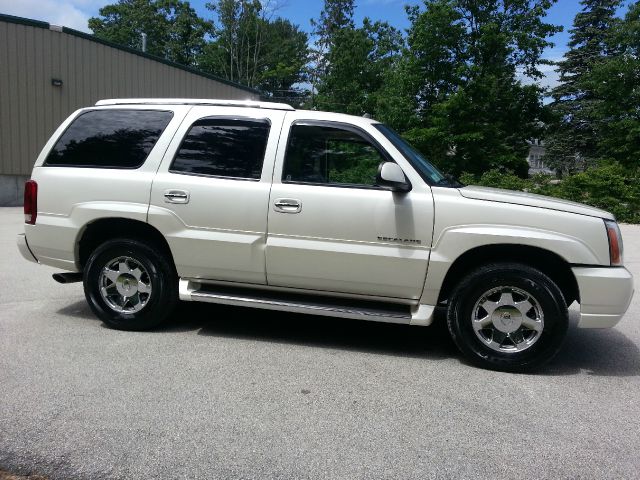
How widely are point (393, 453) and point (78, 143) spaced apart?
12.9ft

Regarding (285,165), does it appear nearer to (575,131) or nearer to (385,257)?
(385,257)

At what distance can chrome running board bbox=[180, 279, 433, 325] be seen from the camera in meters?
4.33

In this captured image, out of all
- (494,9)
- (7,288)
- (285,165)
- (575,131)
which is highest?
(494,9)

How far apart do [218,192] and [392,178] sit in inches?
58.1

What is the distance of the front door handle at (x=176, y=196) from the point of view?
4668 mm

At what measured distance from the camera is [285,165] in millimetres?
4582

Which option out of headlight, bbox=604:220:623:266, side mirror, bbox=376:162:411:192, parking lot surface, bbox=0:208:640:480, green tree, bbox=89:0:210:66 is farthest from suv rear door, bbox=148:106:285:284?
green tree, bbox=89:0:210:66

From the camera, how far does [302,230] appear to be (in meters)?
4.46

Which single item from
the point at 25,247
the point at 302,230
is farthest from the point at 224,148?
the point at 25,247

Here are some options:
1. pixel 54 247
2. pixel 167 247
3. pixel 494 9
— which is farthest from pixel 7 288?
pixel 494 9

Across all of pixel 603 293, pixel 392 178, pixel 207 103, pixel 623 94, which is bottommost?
pixel 603 293

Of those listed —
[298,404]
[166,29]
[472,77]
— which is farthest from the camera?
[166,29]

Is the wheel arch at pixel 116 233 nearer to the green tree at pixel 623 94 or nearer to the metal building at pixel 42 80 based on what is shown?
the metal building at pixel 42 80

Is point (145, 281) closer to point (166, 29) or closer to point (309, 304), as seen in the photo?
point (309, 304)
